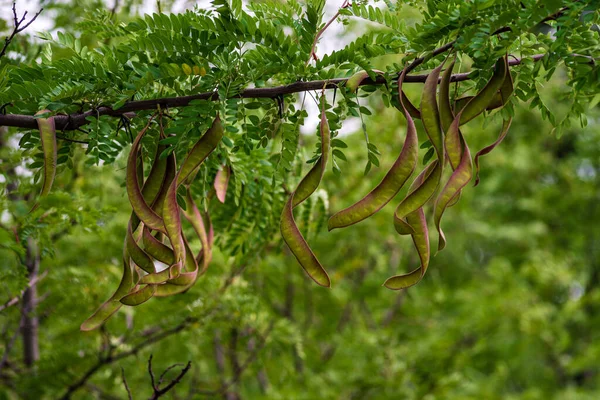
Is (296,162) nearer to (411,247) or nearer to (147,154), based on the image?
(147,154)

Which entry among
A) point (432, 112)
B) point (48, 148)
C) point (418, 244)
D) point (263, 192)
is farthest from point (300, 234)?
point (263, 192)

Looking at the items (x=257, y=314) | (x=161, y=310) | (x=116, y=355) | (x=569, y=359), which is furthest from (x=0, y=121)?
(x=569, y=359)

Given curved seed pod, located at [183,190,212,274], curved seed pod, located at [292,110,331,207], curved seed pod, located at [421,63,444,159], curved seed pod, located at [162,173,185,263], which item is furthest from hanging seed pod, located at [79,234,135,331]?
curved seed pod, located at [421,63,444,159]

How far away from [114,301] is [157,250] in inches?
6.6

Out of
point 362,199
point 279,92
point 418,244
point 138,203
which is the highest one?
point 279,92

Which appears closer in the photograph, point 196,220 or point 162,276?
point 162,276

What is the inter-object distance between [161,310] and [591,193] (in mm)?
5562

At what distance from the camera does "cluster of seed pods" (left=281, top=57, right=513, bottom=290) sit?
1.02 meters

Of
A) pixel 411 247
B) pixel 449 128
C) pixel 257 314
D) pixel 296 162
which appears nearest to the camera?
pixel 449 128

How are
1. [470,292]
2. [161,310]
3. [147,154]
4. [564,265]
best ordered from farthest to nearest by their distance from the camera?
1. [564,265]
2. [470,292]
3. [161,310]
4. [147,154]

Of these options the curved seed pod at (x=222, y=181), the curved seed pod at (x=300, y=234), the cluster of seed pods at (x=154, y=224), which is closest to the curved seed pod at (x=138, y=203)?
the cluster of seed pods at (x=154, y=224)

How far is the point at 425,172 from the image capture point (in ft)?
3.55

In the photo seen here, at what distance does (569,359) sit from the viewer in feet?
21.5

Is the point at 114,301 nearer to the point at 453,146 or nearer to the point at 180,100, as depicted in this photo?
the point at 180,100
